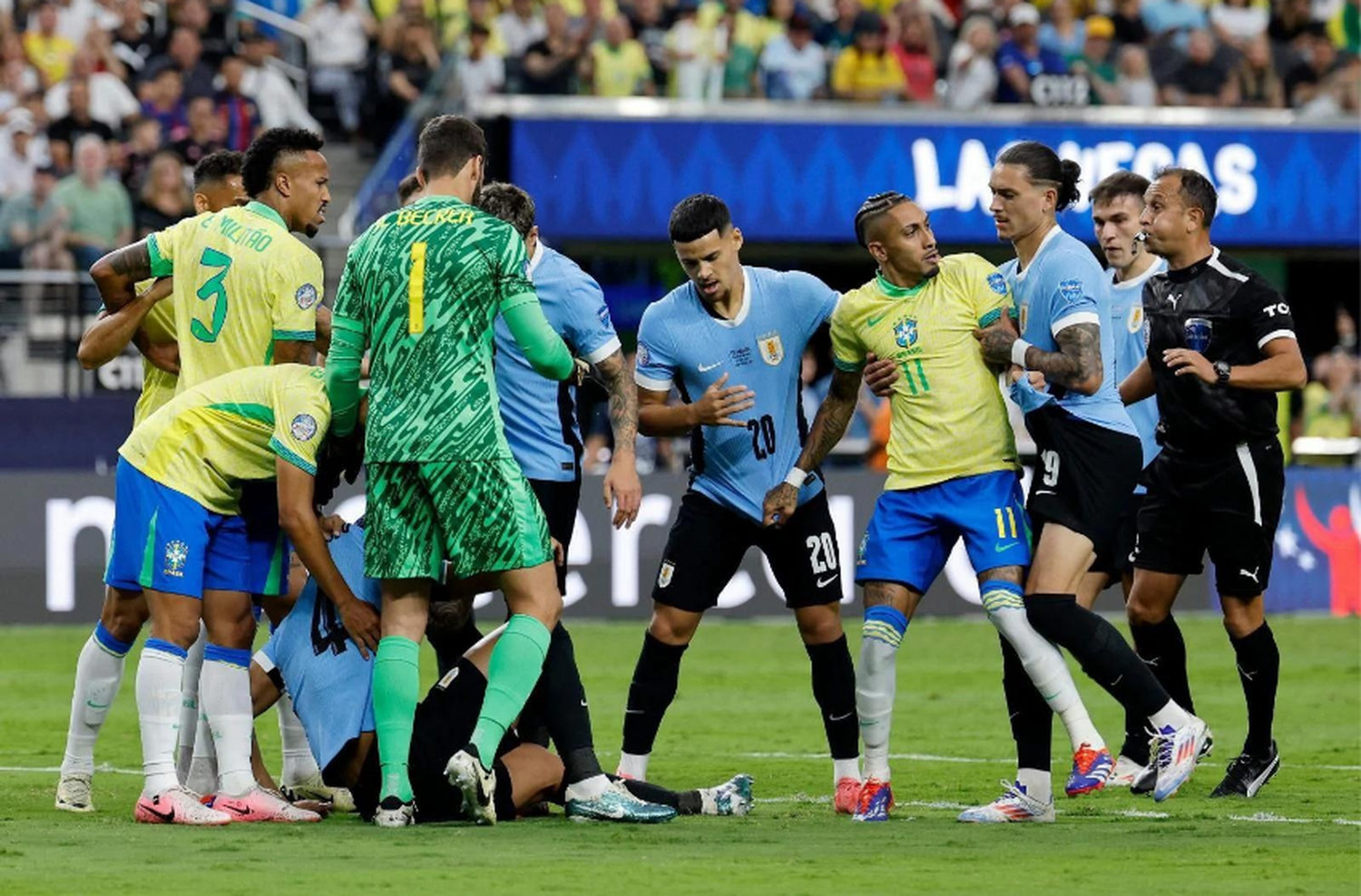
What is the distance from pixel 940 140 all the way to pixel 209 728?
591 inches

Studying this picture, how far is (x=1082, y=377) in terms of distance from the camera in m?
8.10

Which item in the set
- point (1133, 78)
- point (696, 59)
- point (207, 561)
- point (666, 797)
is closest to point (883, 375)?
point (666, 797)

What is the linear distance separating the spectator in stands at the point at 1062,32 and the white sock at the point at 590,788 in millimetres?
16084

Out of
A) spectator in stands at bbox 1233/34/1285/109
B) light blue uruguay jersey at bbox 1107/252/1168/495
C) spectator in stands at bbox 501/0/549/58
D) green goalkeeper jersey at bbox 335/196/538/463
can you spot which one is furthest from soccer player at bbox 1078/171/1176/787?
spectator in stands at bbox 1233/34/1285/109

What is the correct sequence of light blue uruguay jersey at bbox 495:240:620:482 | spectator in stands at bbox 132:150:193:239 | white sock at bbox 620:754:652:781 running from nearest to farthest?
1. light blue uruguay jersey at bbox 495:240:620:482
2. white sock at bbox 620:754:652:781
3. spectator in stands at bbox 132:150:193:239

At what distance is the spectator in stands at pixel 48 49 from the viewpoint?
20.8 meters

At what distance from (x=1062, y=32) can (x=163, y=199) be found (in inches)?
373

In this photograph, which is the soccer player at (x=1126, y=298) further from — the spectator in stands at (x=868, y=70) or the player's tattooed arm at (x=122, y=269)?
the spectator in stands at (x=868, y=70)

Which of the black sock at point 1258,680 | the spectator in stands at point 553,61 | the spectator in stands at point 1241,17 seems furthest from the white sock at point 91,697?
the spectator in stands at point 1241,17

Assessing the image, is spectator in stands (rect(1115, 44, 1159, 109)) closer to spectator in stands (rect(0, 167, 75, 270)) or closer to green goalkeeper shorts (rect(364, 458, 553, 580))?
spectator in stands (rect(0, 167, 75, 270))

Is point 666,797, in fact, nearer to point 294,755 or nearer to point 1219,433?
point 294,755

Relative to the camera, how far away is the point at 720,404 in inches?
338

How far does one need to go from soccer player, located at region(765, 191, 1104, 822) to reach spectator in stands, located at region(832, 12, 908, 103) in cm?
1409

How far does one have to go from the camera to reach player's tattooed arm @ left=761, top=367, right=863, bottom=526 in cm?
862
